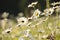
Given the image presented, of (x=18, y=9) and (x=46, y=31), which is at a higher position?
(x=18, y=9)

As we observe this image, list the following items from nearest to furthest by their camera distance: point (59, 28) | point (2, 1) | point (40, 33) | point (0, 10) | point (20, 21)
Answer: point (59, 28), point (40, 33), point (20, 21), point (0, 10), point (2, 1)

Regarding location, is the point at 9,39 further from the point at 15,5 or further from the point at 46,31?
the point at 15,5

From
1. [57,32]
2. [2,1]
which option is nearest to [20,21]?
[57,32]

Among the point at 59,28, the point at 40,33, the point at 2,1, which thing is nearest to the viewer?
the point at 59,28

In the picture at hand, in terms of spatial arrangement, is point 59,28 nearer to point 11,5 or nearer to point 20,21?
point 20,21

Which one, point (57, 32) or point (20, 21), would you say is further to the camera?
point (20, 21)

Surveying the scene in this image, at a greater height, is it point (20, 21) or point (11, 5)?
point (11, 5)

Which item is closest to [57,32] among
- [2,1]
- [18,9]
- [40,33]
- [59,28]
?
[59,28]

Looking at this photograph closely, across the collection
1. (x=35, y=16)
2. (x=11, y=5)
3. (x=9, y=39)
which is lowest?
(x=9, y=39)

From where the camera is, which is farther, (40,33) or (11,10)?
(11,10)
